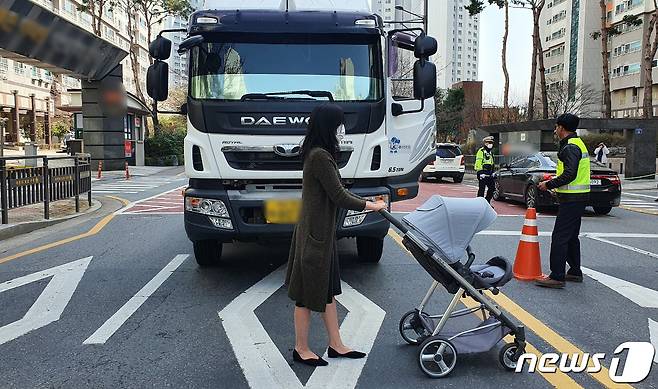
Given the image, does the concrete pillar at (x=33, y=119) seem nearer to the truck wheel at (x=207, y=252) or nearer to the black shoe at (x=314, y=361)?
the truck wheel at (x=207, y=252)

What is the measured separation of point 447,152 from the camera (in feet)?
Answer: 79.8

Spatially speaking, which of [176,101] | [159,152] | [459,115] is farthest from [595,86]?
[159,152]

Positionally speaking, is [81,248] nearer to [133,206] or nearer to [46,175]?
[46,175]

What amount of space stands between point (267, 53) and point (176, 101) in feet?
150

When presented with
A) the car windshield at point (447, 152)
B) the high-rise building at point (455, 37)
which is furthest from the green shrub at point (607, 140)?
the high-rise building at point (455, 37)

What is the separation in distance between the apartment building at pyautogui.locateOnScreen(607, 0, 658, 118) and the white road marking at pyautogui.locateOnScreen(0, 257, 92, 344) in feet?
202

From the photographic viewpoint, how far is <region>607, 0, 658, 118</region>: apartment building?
197ft

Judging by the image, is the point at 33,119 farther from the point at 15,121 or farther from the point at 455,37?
the point at 455,37

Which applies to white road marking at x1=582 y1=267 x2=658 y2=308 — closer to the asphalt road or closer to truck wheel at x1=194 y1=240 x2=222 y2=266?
the asphalt road

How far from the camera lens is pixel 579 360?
425cm

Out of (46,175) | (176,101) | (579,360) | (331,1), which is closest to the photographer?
(579,360)

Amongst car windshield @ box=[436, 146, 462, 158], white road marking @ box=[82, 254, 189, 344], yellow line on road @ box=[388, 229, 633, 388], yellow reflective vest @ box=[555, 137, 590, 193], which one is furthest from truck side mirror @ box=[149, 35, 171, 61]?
car windshield @ box=[436, 146, 462, 158]

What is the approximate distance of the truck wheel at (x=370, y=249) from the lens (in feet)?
24.3

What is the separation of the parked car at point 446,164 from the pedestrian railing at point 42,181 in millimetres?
13975
